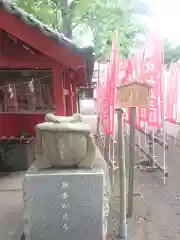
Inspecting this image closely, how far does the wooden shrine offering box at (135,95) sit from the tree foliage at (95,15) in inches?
350

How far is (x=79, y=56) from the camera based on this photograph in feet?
15.2

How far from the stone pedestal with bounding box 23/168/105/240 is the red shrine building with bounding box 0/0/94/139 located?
6.95 feet

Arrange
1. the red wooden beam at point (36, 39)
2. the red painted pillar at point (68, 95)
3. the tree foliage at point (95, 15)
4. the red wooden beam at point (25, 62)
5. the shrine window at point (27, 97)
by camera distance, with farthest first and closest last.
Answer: the tree foliage at point (95, 15)
the red painted pillar at point (68, 95)
the shrine window at point (27, 97)
the red wooden beam at point (25, 62)
the red wooden beam at point (36, 39)

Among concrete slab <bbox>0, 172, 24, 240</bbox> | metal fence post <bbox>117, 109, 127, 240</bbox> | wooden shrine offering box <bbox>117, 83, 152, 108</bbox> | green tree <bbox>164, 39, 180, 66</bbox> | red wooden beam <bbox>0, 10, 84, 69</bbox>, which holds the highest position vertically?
green tree <bbox>164, 39, 180, 66</bbox>

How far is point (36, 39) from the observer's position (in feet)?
15.2

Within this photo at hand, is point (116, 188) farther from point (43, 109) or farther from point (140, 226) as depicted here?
point (43, 109)

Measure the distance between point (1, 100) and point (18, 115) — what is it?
2.49 ft

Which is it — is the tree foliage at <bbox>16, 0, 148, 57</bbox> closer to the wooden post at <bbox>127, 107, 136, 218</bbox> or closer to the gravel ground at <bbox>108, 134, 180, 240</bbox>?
the gravel ground at <bbox>108, 134, 180, 240</bbox>

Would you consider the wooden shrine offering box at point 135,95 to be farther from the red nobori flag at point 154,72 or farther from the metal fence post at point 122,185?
the red nobori flag at point 154,72

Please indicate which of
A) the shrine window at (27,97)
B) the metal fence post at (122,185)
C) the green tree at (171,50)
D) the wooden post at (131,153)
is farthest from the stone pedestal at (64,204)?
A: the green tree at (171,50)

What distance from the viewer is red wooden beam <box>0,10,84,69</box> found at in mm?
4520

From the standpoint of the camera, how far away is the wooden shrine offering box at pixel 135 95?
4402 millimetres

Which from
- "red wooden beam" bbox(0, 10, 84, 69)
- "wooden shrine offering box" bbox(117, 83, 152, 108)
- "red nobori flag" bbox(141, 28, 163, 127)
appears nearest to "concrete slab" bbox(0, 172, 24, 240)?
"wooden shrine offering box" bbox(117, 83, 152, 108)

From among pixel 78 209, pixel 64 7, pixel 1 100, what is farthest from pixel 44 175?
pixel 64 7
